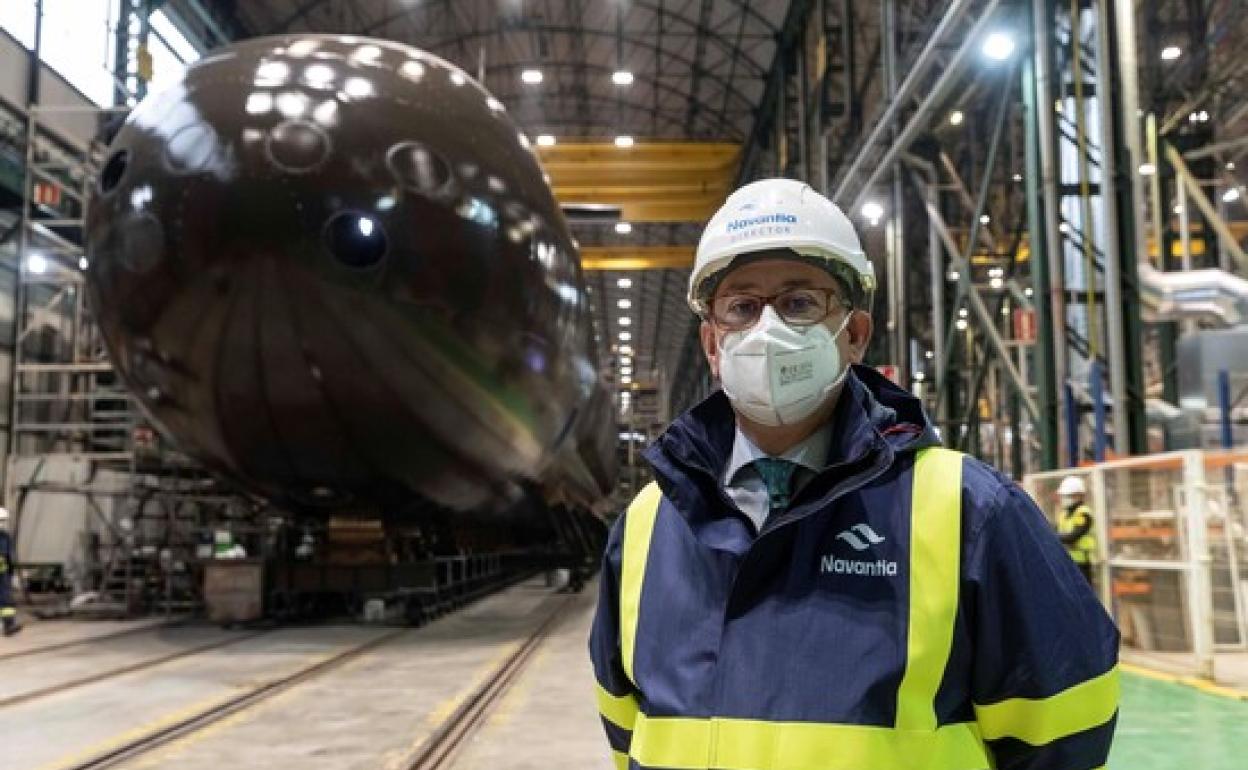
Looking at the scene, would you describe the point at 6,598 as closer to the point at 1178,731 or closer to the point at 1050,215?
the point at 1178,731

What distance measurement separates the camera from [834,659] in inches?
47.0

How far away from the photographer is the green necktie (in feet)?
4.61

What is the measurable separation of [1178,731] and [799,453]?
4425 millimetres

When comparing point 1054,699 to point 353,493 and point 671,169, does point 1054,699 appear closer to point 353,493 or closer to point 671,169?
point 353,493

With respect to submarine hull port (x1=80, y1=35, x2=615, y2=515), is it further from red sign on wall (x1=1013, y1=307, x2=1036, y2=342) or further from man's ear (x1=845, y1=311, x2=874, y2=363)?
man's ear (x1=845, y1=311, x2=874, y2=363)

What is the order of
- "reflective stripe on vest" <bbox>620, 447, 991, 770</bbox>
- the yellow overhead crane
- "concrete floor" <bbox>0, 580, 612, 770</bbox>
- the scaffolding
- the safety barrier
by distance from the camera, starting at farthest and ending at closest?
the yellow overhead crane < the scaffolding < the safety barrier < "concrete floor" <bbox>0, 580, 612, 770</bbox> < "reflective stripe on vest" <bbox>620, 447, 991, 770</bbox>

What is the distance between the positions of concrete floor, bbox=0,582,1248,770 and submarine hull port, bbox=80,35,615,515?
1.40 meters

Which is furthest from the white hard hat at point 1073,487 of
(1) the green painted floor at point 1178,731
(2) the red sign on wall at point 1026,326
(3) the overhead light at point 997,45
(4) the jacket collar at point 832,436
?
(4) the jacket collar at point 832,436

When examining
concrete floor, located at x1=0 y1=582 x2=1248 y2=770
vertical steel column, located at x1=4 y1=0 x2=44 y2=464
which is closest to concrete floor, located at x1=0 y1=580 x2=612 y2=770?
concrete floor, located at x1=0 y1=582 x2=1248 y2=770

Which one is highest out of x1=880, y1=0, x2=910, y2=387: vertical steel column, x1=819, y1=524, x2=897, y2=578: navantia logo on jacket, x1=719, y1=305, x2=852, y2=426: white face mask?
x1=880, y1=0, x2=910, y2=387: vertical steel column

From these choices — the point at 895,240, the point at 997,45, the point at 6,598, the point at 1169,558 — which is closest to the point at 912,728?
the point at 1169,558

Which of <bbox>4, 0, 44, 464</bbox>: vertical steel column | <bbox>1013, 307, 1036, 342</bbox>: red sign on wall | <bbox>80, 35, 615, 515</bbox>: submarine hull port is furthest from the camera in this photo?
<bbox>4, 0, 44, 464</bbox>: vertical steel column

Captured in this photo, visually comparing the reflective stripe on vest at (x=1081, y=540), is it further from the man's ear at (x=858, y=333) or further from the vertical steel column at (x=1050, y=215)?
the man's ear at (x=858, y=333)

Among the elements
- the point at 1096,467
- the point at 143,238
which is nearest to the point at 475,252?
the point at 143,238
